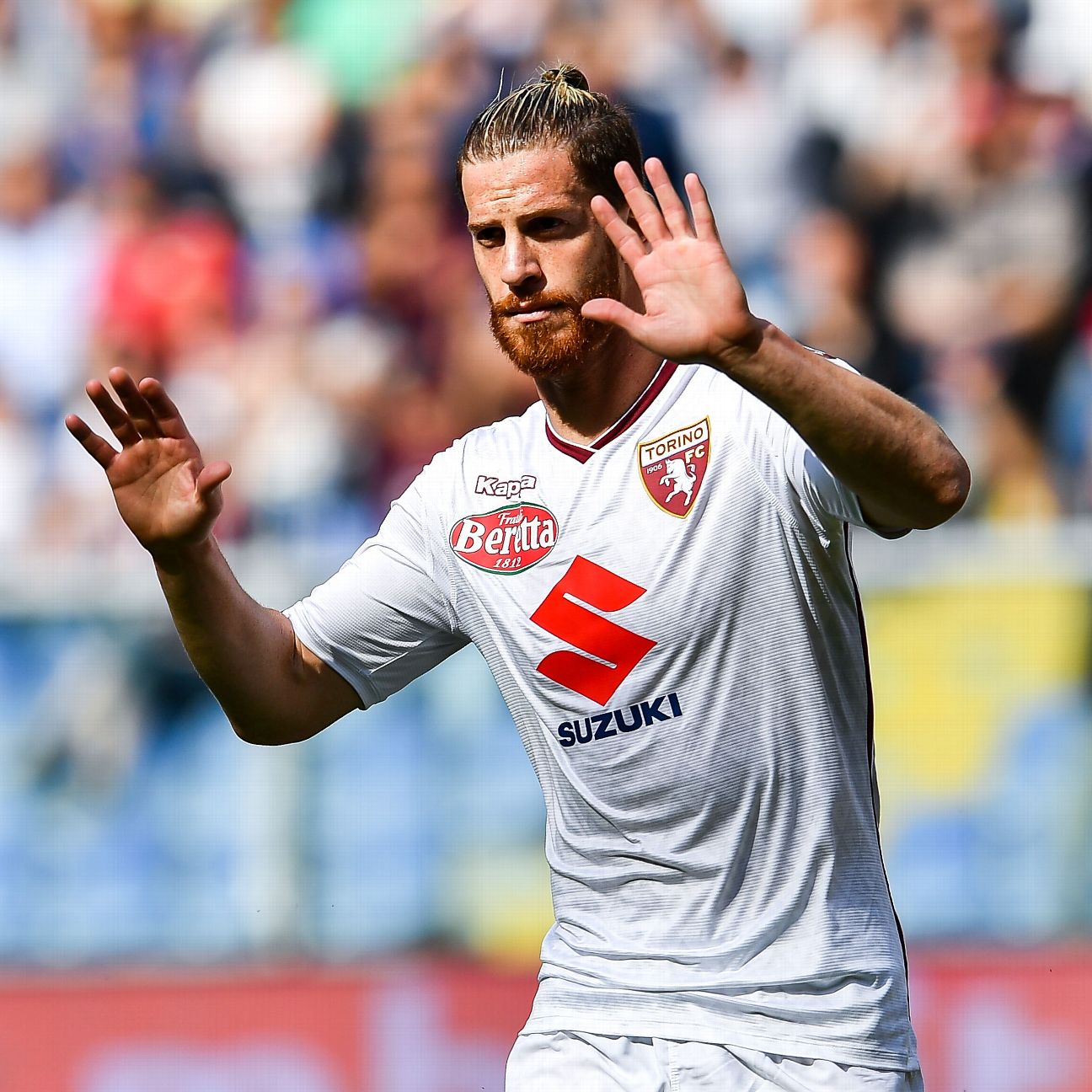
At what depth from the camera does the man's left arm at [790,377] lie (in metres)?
2.72

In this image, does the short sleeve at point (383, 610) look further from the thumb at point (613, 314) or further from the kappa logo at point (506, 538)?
the thumb at point (613, 314)

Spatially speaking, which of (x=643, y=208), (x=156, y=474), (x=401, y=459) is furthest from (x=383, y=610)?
(x=401, y=459)

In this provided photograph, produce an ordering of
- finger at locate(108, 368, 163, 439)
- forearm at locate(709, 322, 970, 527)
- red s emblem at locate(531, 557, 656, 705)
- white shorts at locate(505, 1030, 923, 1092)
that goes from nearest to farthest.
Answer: forearm at locate(709, 322, 970, 527), white shorts at locate(505, 1030, 923, 1092), red s emblem at locate(531, 557, 656, 705), finger at locate(108, 368, 163, 439)

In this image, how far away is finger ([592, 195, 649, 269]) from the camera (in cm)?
292

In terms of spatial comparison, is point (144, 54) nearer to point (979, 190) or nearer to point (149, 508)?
point (979, 190)

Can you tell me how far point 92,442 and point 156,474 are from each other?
5.3 inches

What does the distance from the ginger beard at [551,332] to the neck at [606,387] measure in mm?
79

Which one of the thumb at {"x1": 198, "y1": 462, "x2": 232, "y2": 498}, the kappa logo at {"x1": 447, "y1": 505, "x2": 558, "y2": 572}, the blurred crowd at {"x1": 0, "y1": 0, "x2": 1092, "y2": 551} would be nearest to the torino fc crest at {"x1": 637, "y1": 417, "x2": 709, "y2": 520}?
the kappa logo at {"x1": 447, "y1": 505, "x2": 558, "y2": 572}

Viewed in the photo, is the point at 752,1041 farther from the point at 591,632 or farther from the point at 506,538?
the point at 506,538

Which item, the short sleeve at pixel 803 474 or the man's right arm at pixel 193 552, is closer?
the short sleeve at pixel 803 474

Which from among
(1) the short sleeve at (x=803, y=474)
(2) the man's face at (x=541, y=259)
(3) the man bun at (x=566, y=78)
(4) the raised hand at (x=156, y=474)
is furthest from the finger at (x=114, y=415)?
(1) the short sleeve at (x=803, y=474)

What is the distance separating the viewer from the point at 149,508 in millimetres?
3396

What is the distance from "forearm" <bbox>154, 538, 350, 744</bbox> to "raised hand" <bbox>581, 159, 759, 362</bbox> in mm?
1045

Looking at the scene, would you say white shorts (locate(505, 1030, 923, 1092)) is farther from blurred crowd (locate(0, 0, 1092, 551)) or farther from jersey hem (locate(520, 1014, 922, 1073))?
blurred crowd (locate(0, 0, 1092, 551))
